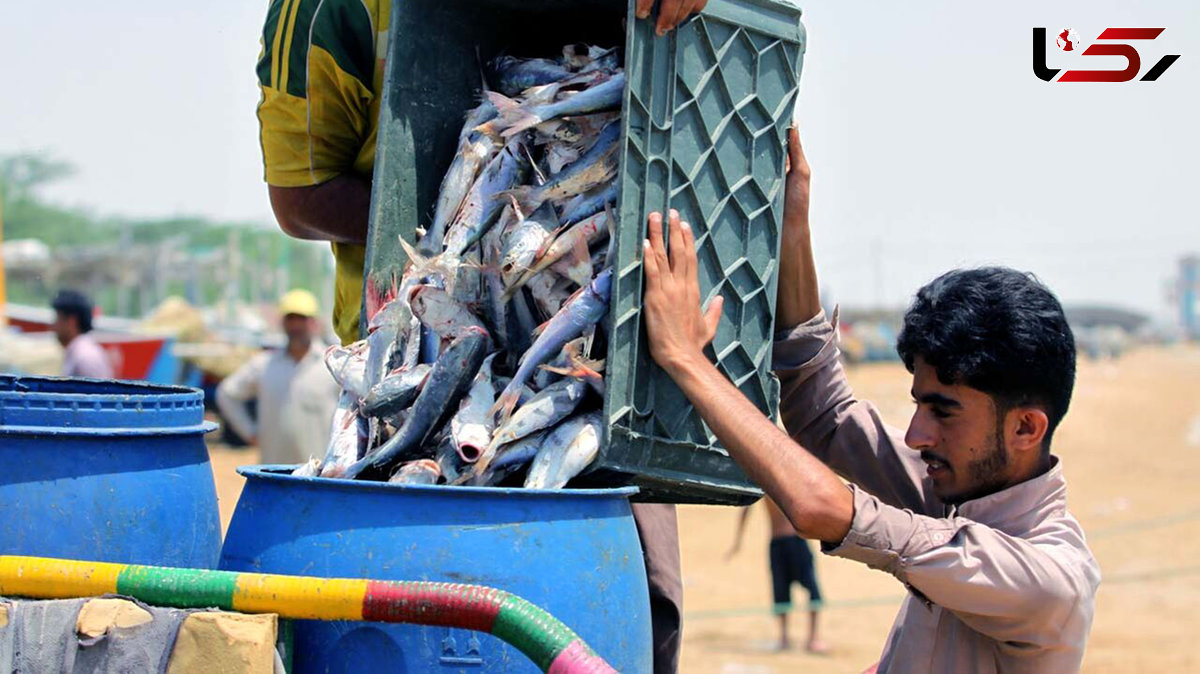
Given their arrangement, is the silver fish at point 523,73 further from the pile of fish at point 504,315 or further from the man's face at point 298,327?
the man's face at point 298,327

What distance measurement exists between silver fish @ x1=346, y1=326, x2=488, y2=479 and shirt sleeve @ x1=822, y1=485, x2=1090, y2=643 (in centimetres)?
82

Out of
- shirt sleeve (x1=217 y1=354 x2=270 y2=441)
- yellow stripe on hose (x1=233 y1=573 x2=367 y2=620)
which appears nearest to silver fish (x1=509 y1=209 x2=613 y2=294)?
yellow stripe on hose (x1=233 y1=573 x2=367 y2=620)

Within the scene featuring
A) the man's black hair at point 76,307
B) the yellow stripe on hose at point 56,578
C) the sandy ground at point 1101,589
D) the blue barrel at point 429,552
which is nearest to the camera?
the yellow stripe on hose at point 56,578

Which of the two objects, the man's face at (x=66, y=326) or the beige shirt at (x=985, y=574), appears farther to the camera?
the man's face at (x=66, y=326)

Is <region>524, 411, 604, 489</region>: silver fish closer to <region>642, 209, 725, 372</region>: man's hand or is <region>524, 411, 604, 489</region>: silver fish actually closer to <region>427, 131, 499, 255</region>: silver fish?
<region>642, 209, 725, 372</region>: man's hand

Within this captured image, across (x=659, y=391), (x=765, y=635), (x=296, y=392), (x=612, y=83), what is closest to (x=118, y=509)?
(x=659, y=391)

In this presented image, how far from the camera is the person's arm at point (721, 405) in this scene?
2.68m

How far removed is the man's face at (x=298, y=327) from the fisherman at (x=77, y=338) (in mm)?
1268

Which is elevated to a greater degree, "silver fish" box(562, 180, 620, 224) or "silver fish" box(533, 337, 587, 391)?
"silver fish" box(562, 180, 620, 224)

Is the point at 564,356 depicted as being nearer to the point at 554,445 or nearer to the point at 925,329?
the point at 554,445

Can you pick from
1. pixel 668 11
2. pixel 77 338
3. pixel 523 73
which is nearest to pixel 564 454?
pixel 668 11

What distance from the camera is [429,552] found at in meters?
2.41

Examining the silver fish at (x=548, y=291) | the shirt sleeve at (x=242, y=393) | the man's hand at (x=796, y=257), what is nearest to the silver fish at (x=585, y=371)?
the silver fish at (x=548, y=291)

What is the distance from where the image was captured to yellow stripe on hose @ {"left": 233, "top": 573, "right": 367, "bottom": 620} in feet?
7.28
